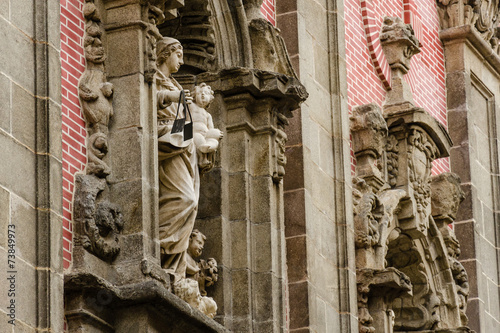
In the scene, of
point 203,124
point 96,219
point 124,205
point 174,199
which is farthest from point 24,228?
point 203,124

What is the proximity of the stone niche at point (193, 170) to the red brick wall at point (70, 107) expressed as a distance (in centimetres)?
7

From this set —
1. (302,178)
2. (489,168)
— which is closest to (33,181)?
(302,178)

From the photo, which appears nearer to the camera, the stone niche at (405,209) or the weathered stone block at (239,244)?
the weathered stone block at (239,244)

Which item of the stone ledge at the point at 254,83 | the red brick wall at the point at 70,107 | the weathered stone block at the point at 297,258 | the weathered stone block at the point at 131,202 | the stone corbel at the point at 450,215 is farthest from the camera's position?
the stone corbel at the point at 450,215

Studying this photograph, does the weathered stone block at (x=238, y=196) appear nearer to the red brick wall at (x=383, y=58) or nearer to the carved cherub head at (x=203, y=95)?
the carved cherub head at (x=203, y=95)

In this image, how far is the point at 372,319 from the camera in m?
18.0

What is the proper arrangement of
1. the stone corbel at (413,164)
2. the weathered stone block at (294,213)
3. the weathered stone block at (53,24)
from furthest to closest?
1. the stone corbel at (413,164)
2. the weathered stone block at (294,213)
3. the weathered stone block at (53,24)

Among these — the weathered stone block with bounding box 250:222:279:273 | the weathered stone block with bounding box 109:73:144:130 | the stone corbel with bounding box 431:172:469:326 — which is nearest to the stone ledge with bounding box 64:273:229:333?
the weathered stone block with bounding box 109:73:144:130

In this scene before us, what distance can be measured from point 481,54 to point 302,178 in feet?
22.3

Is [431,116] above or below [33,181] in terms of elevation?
above

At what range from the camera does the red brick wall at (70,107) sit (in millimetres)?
13375

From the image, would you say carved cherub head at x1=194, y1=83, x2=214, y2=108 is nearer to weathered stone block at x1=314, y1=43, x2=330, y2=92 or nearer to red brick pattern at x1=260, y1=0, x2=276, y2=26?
red brick pattern at x1=260, y1=0, x2=276, y2=26

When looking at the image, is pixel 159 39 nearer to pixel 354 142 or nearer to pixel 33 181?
pixel 33 181

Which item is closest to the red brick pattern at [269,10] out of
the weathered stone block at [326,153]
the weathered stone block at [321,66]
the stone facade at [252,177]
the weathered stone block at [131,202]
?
the stone facade at [252,177]
